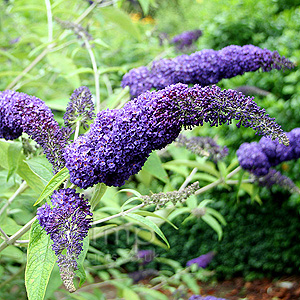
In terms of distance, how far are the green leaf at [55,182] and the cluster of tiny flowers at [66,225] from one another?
27 mm

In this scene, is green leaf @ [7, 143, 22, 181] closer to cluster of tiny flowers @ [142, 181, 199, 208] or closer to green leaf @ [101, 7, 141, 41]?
cluster of tiny flowers @ [142, 181, 199, 208]

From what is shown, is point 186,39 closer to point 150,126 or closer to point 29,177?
point 29,177

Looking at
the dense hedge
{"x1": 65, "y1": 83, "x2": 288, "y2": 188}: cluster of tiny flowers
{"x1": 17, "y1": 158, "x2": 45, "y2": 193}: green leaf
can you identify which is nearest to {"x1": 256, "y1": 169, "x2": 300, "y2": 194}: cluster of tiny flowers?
{"x1": 65, "y1": 83, "x2": 288, "y2": 188}: cluster of tiny flowers

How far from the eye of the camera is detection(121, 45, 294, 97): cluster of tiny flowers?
6.63 feet

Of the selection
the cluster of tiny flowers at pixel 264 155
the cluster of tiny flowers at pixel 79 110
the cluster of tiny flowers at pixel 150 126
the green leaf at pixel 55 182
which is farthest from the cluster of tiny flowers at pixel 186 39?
the green leaf at pixel 55 182

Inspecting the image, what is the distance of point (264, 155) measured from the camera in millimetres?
2375

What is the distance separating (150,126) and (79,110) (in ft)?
1.43

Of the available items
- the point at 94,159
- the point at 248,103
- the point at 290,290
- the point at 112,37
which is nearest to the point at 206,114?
the point at 248,103

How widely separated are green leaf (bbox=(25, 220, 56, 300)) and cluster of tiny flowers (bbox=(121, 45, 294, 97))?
1.07 metres

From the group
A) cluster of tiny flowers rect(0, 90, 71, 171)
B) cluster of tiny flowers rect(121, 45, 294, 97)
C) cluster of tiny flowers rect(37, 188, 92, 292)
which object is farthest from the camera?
cluster of tiny flowers rect(121, 45, 294, 97)

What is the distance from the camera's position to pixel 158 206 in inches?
60.9

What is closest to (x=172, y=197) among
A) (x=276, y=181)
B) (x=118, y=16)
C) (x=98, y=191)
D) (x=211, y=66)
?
(x=98, y=191)

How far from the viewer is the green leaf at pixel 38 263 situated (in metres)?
→ 1.25

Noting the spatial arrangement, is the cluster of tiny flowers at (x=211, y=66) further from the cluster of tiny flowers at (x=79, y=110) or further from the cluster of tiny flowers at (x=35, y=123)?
the cluster of tiny flowers at (x=35, y=123)
